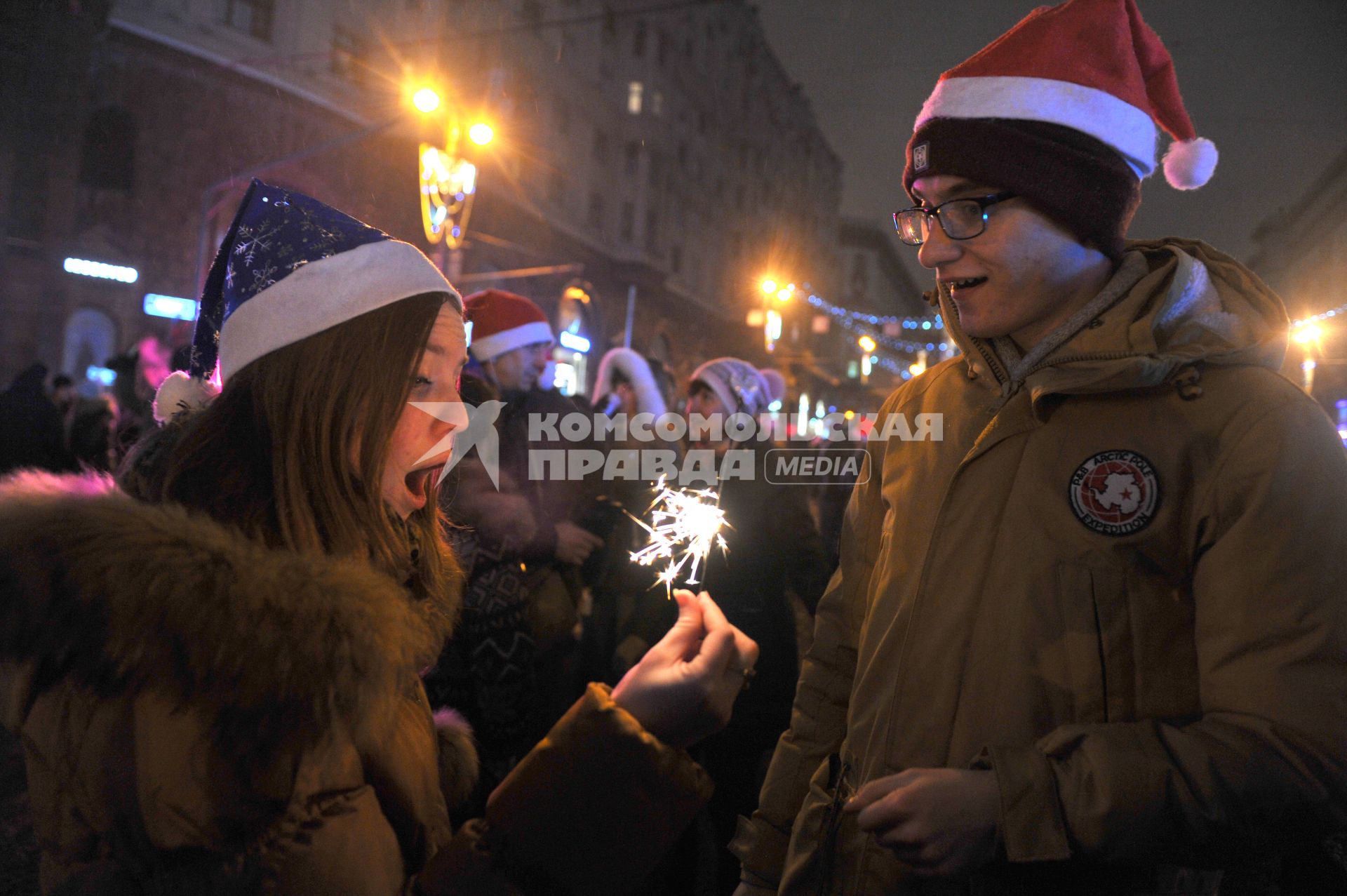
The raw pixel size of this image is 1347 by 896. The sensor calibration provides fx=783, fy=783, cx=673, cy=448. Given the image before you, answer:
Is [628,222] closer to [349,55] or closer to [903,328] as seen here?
[903,328]

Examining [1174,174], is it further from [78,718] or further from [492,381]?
[492,381]

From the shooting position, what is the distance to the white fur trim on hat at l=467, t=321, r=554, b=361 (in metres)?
4.69

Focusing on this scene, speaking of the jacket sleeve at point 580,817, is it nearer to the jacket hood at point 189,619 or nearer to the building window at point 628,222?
the jacket hood at point 189,619

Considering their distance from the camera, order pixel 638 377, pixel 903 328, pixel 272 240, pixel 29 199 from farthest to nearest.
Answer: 1. pixel 903 328
2. pixel 29 199
3. pixel 638 377
4. pixel 272 240

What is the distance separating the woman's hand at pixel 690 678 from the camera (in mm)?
1407

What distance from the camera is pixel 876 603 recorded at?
1.78 meters

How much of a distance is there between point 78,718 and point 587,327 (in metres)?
21.7

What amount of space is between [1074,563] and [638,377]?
18.1 ft

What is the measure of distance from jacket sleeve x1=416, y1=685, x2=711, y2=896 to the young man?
0.40 m

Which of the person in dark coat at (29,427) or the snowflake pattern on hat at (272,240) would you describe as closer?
the snowflake pattern on hat at (272,240)

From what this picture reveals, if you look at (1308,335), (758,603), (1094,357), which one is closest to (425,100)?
(758,603)

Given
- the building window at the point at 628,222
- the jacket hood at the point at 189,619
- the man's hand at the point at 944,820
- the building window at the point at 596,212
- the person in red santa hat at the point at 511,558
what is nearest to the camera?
the jacket hood at the point at 189,619

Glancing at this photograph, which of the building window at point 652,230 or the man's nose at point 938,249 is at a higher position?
the building window at point 652,230

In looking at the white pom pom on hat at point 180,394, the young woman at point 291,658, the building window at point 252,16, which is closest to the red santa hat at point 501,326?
the white pom pom on hat at point 180,394
